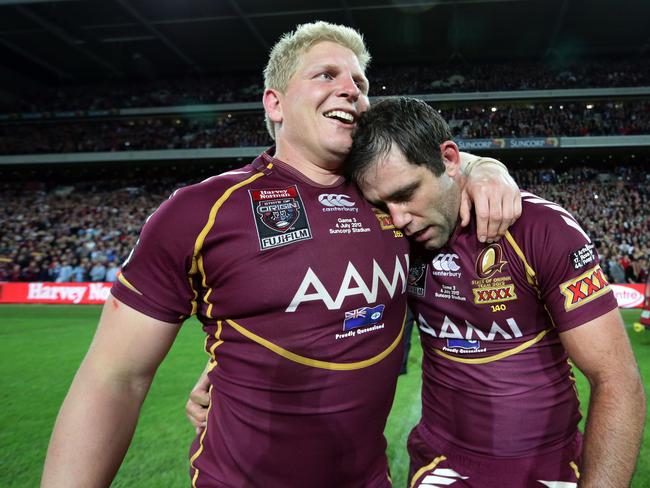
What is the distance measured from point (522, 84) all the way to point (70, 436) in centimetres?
3160

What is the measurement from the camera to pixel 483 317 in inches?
76.0

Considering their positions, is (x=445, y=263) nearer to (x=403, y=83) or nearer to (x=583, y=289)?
(x=583, y=289)

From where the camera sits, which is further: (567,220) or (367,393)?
(567,220)

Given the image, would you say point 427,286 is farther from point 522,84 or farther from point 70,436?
point 522,84

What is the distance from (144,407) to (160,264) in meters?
4.08

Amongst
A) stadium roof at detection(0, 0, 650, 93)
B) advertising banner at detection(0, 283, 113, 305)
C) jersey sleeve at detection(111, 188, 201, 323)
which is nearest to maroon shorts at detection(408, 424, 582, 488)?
jersey sleeve at detection(111, 188, 201, 323)

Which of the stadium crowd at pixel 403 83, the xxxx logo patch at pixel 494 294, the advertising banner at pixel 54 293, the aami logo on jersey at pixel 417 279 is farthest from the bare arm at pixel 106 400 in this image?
the stadium crowd at pixel 403 83

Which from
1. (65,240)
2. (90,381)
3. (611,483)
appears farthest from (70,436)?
(65,240)

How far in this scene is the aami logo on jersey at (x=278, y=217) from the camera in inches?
62.7

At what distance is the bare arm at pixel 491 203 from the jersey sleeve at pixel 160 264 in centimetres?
106

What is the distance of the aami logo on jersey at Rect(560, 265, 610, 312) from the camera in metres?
1.65

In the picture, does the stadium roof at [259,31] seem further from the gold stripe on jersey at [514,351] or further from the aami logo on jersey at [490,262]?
the gold stripe on jersey at [514,351]

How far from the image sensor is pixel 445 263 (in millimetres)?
2025

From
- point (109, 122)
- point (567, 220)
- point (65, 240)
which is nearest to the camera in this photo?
point (567, 220)
